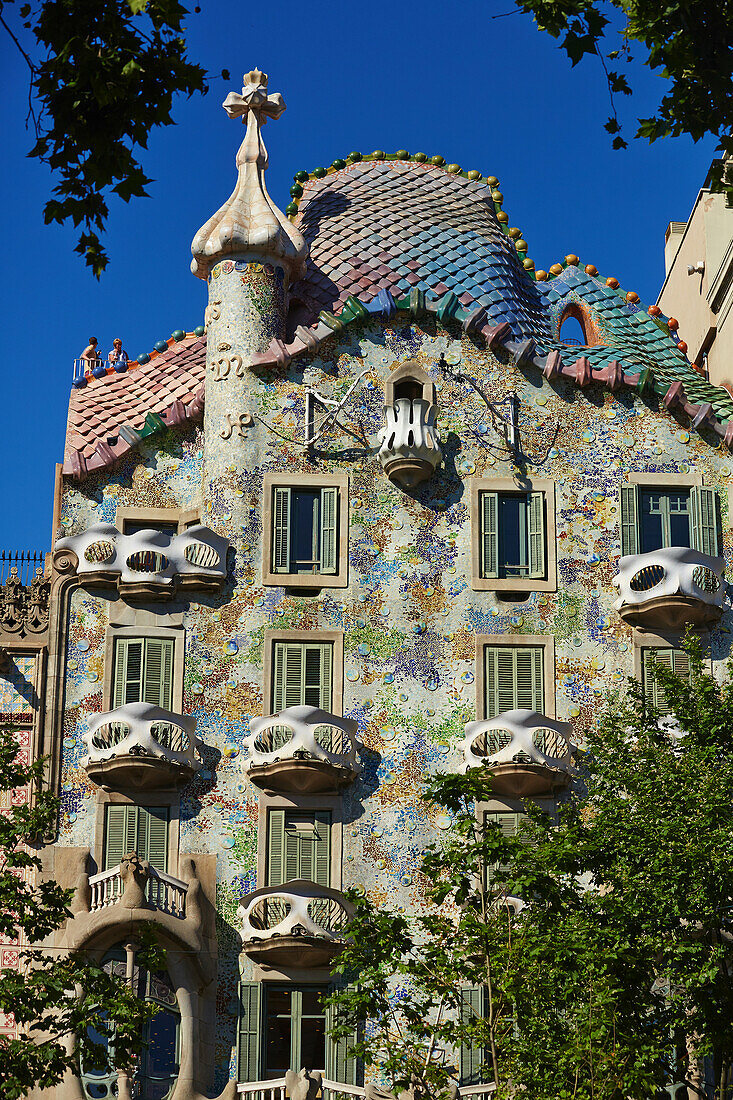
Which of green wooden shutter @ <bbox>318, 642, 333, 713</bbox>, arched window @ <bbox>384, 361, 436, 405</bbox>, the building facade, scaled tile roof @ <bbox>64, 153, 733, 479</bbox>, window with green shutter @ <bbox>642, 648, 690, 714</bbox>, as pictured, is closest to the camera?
the building facade

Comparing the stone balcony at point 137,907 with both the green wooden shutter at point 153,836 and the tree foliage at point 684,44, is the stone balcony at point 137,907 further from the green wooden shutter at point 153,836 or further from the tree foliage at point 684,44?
the tree foliage at point 684,44

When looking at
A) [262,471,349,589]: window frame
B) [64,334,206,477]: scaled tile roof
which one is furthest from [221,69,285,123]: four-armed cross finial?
[262,471,349,589]: window frame

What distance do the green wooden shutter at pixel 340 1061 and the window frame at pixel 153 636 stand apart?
608 cm

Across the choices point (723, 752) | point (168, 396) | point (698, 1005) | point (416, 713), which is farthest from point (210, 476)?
point (698, 1005)

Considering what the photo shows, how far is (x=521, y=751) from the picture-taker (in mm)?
34219

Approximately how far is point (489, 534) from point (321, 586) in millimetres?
3181

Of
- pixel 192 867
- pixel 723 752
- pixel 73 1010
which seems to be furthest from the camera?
pixel 192 867

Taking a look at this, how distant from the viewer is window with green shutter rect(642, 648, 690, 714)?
35.8 metres

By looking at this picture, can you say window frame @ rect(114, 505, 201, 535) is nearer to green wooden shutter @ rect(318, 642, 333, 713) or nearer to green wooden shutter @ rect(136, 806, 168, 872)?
green wooden shutter @ rect(318, 642, 333, 713)

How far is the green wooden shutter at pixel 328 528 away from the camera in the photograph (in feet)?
119

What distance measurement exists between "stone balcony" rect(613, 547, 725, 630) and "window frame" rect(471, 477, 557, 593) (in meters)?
1.25

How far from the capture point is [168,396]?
128ft

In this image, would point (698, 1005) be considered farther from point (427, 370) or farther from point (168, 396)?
point (168, 396)

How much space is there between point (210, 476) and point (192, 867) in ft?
24.2
